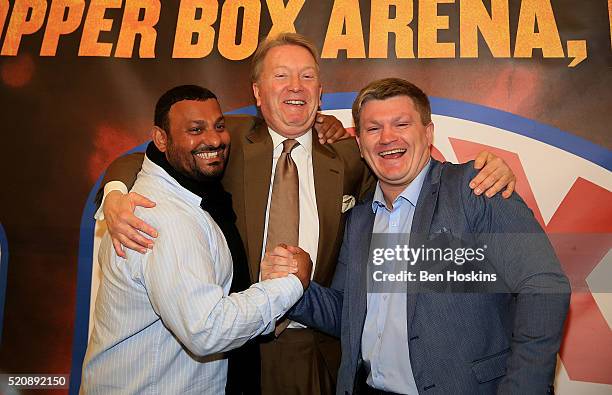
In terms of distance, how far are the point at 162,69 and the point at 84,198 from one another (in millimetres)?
832

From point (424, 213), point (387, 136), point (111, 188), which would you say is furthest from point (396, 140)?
point (111, 188)

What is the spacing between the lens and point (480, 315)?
5.31 feet

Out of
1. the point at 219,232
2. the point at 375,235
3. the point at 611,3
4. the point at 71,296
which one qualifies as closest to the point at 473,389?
the point at 375,235

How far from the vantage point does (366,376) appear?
1.79m

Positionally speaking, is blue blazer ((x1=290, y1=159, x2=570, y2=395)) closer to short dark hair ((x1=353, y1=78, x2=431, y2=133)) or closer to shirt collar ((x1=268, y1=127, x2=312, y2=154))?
short dark hair ((x1=353, y1=78, x2=431, y2=133))

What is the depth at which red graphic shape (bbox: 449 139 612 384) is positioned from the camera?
2537 mm

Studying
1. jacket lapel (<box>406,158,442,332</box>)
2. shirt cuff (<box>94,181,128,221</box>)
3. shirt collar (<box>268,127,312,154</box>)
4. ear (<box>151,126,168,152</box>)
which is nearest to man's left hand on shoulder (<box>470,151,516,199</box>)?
jacket lapel (<box>406,158,442,332</box>)

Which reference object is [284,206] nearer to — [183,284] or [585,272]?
[183,284]

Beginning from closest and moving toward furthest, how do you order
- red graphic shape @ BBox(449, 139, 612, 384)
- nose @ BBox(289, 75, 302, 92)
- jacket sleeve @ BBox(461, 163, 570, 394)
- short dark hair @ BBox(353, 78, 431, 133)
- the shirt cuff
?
jacket sleeve @ BBox(461, 163, 570, 394) → short dark hair @ BBox(353, 78, 431, 133) → the shirt cuff → nose @ BBox(289, 75, 302, 92) → red graphic shape @ BBox(449, 139, 612, 384)

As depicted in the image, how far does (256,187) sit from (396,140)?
60cm

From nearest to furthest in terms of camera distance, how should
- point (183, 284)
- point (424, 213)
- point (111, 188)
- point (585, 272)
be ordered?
point (183, 284) → point (424, 213) → point (111, 188) → point (585, 272)

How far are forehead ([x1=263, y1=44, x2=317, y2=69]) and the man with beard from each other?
442mm

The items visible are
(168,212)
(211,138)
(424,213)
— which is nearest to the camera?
(168,212)

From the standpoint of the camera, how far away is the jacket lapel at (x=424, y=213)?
1.66 meters
